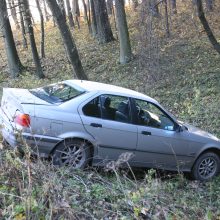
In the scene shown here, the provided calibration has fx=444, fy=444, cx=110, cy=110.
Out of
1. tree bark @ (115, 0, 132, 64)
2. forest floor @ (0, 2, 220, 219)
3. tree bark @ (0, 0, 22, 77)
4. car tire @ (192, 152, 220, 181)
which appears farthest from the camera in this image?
tree bark @ (0, 0, 22, 77)

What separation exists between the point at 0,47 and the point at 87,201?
104 feet

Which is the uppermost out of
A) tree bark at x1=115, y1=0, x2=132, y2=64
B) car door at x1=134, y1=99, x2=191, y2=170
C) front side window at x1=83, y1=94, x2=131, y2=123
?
tree bark at x1=115, y1=0, x2=132, y2=64

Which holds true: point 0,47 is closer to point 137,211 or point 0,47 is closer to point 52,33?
point 52,33

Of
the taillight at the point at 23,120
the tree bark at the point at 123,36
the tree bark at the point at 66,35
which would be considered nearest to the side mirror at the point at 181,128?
the taillight at the point at 23,120

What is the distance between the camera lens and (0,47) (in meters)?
35.2

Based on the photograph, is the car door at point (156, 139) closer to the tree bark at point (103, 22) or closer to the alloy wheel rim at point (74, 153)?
the alloy wheel rim at point (74, 153)

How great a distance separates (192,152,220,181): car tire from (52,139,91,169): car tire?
276cm

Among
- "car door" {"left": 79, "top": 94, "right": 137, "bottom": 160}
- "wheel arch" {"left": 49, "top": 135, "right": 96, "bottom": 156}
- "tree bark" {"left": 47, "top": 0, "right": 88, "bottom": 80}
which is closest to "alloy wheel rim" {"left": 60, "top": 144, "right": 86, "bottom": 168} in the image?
"wheel arch" {"left": 49, "top": 135, "right": 96, "bottom": 156}

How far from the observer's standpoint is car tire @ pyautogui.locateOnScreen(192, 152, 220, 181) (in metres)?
9.68

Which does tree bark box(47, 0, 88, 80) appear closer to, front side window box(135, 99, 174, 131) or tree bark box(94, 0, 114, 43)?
front side window box(135, 99, 174, 131)

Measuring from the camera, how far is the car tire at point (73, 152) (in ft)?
25.4

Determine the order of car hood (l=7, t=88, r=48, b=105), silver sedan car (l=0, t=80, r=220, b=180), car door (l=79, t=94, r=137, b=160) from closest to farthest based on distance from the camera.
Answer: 1. silver sedan car (l=0, t=80, r=220, b=180)
2. car hood (l=7, t=88, r=48, b=105)
3. car door (l=79, t=94, r=137, b=160)

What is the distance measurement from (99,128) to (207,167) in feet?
9.99

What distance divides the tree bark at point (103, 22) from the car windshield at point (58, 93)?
53.3 ft
